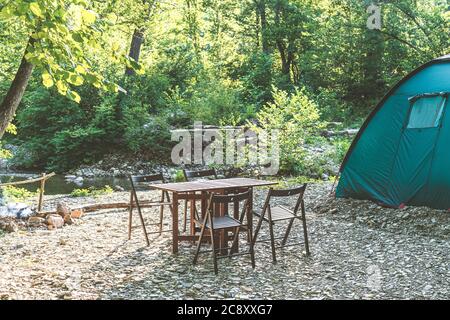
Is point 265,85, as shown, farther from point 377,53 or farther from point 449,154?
point 449,154

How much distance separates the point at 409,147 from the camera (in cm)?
870

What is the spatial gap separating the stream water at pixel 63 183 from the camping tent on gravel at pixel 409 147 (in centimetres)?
850

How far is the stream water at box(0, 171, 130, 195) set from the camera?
15609 millimetres

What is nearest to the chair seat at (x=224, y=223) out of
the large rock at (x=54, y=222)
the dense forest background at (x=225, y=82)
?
the large rock at (x=54, y=222)

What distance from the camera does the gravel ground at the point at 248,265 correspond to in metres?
5.18

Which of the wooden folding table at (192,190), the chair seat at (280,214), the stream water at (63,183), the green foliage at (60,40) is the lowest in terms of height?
the stream water at (63,183)

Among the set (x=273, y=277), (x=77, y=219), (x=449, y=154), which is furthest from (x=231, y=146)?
(x=273, y=277)

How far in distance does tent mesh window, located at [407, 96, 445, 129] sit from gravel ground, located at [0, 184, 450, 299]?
155cm

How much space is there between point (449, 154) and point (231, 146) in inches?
312

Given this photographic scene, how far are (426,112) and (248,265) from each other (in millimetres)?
4602

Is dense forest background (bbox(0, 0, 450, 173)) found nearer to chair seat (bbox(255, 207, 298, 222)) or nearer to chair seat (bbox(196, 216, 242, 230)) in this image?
chair seat (bbox(255, 207, 298, 222))

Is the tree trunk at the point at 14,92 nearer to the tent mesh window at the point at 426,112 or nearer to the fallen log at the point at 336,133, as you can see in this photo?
the tent mesh window at the point at 426,112

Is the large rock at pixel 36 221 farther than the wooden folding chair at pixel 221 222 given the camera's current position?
Yes

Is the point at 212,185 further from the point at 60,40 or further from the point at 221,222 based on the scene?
the point at 60,40
